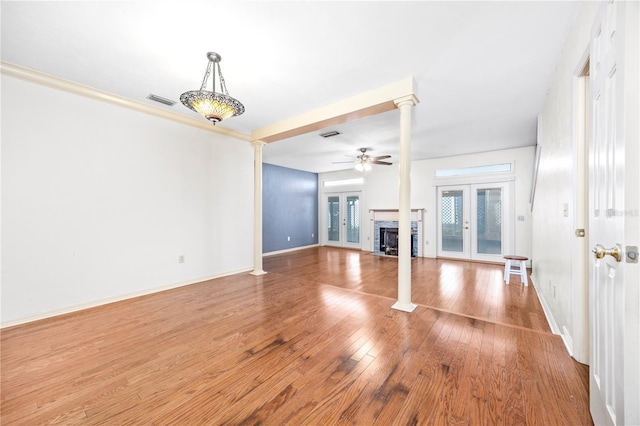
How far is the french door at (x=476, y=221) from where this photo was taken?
5.68 m

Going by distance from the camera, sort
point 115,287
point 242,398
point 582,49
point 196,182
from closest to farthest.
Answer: point 242,398
point 582,49
point 115,287
point 196,182

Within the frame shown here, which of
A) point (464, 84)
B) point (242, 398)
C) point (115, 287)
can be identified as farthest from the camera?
point (115, 287)

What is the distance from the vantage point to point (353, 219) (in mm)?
8133

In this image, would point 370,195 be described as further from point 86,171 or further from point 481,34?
point 86,171

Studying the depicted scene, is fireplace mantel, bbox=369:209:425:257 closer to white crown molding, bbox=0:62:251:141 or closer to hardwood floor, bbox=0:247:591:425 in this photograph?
hardwood floor, bbox=0:247:591:425

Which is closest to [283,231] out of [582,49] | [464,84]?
[464,84]

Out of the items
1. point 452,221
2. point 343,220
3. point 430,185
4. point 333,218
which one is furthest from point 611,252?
point 333,218

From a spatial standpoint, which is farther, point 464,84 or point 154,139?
point 154,139

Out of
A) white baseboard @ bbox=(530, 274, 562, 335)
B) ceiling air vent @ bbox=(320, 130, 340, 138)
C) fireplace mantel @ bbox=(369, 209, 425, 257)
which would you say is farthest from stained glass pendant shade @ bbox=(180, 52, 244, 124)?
fireplace mantel @ bbox=(369, 209, 425, 257)

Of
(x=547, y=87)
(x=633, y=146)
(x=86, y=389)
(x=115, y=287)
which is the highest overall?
(x=547, y=87)

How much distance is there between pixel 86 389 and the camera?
1.64 meters

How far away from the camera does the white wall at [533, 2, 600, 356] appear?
1886 millimetres

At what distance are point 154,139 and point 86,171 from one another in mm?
935

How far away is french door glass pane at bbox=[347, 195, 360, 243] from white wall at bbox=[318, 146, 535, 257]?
0.96 ft
